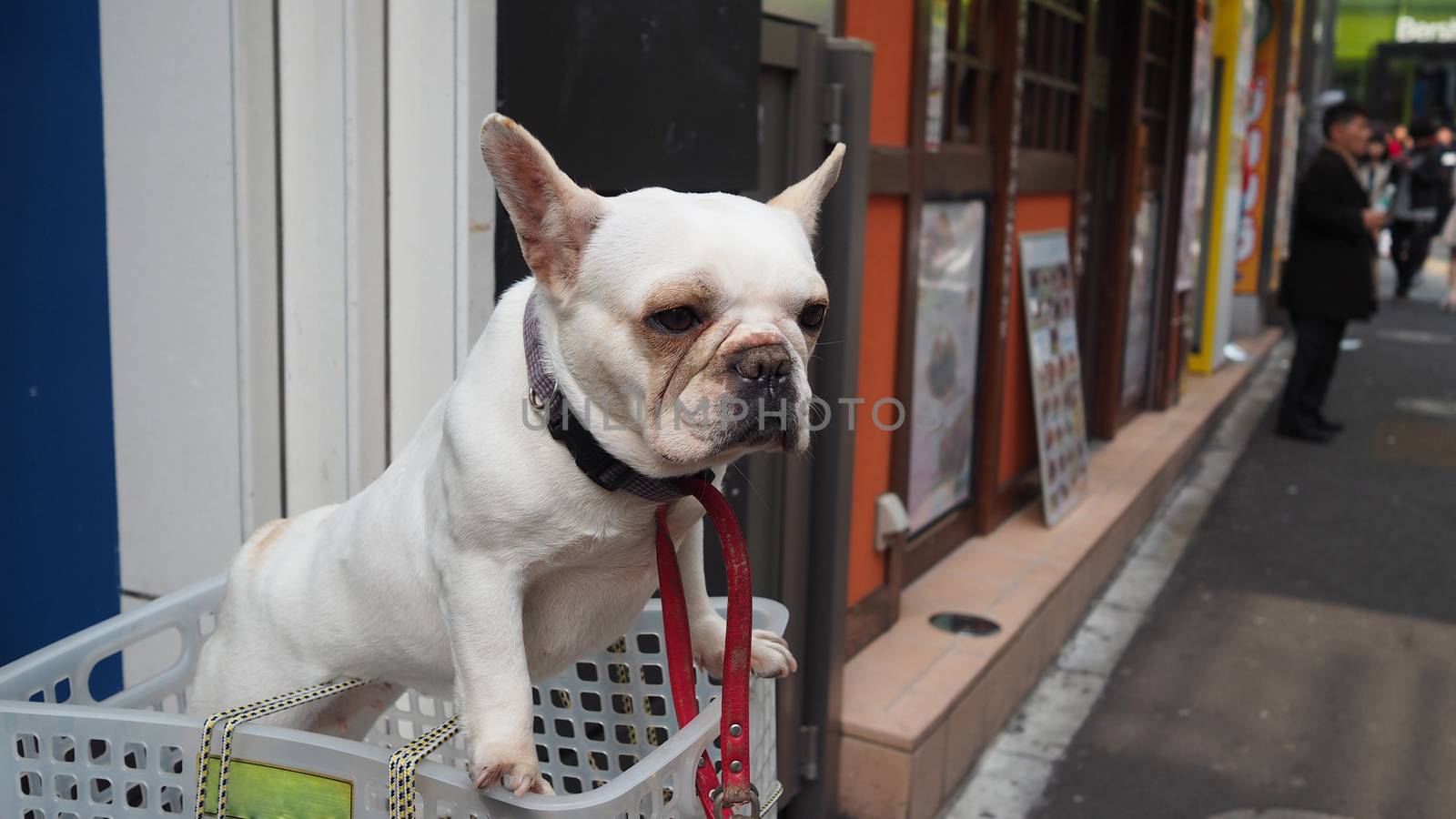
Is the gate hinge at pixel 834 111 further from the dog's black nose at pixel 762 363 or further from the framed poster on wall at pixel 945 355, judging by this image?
the dog's black nose at pixel 762 363

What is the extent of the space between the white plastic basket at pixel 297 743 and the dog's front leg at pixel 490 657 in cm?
5

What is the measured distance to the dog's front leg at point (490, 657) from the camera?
1.41 meters

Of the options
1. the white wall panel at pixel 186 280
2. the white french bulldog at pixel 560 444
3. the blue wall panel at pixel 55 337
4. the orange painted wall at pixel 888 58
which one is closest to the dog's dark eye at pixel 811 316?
the white french bulldog at pixel 560 444

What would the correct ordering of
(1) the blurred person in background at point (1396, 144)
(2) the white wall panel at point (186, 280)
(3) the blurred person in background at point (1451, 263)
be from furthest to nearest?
(1) the blurred person in background at point (1396, 144) < (3) the blurred person in background at point (1451, 263) < (2) the white wall panel at point (186, 280)

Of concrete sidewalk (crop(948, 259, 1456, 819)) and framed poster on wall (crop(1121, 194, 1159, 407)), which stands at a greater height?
framed poster on wall (crop(1121, 194, 1159, 407))

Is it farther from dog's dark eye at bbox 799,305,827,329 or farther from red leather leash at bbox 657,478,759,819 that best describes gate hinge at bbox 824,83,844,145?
red leather leash at bbox 657,478,759,819

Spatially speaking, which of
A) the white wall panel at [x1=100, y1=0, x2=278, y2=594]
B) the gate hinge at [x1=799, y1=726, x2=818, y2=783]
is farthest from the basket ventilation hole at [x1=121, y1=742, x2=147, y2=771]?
the gate hinge at [x1=799, y1=726, x2=818, y2=783]

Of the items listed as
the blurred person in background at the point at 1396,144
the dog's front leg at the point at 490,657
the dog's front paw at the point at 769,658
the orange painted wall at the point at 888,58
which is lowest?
the dog's front paw at the point at 769,658

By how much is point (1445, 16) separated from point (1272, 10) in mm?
19705

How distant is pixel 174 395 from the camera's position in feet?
7.15

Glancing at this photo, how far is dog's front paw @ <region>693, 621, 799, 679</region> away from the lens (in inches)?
67.0

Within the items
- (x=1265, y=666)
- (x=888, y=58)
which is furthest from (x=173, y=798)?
(x=1265, y=666)

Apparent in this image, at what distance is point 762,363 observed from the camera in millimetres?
1357

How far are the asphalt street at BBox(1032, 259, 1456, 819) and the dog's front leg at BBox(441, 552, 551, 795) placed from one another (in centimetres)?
263
